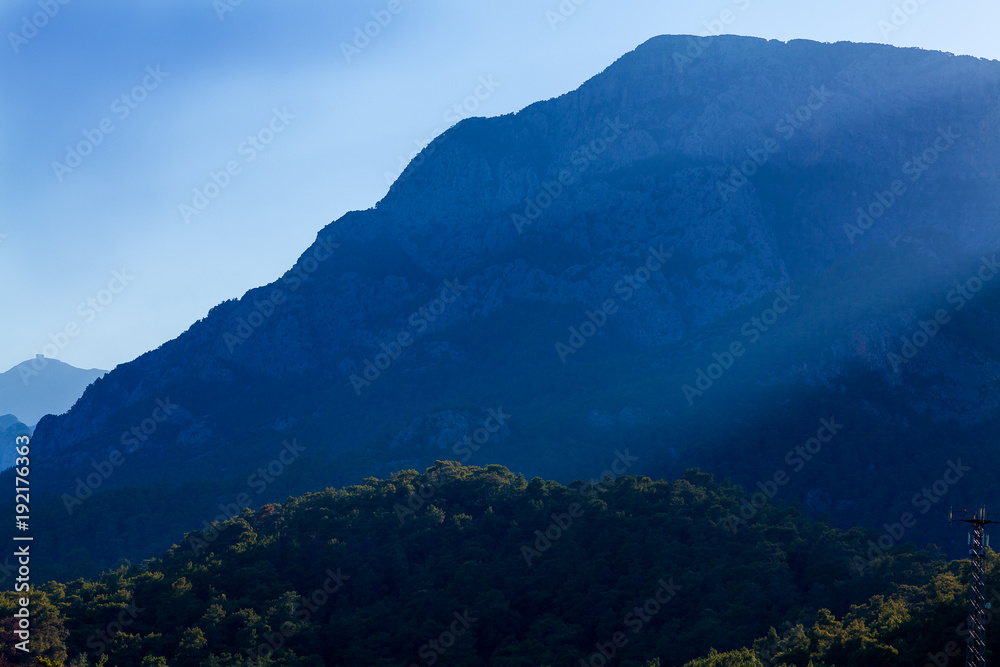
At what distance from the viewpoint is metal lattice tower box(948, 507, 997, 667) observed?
51.0 metres

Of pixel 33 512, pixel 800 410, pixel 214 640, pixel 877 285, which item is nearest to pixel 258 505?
pixel 33 512

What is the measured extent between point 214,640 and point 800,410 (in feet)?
401

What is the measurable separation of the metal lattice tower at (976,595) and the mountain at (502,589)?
6.82 meters

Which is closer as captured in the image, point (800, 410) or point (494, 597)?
point (494, 597)

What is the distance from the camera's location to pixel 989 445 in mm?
156875

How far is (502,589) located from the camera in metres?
97.4

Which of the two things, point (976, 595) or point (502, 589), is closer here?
point (976, 595)

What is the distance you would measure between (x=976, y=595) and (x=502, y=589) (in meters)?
51.4

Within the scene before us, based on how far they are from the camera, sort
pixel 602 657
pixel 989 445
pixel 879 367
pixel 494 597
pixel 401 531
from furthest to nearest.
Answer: pixel 879 367
pixel 989 445
pixel 401 531
pixel 494 597
pixel 602 657

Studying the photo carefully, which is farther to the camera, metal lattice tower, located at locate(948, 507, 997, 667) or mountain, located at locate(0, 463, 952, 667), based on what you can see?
mountain, located at locate(0, 463, 952, 667)

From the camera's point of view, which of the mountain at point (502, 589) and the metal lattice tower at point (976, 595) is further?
the mountain at point (502, 589)

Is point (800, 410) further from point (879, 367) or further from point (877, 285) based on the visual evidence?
point (877, 285)

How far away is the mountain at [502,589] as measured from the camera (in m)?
81.8

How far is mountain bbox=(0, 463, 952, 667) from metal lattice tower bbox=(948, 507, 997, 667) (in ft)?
22.4
